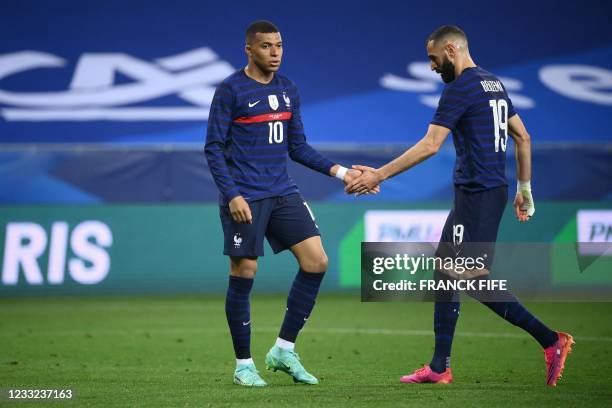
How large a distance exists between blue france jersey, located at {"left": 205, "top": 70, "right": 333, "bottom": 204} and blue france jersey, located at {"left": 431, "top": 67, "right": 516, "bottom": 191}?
0.94 meters

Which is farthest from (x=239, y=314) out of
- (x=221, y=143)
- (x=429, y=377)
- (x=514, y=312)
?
(x=514, y=312)

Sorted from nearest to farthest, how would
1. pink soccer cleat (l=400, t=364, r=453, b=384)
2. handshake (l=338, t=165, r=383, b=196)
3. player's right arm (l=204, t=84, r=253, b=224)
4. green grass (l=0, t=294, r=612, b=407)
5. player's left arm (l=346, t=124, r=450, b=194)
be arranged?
green grass (l=0, t=294, r=612, b=407) → player's right arm (l=204, t=84, r=253, b=224) → player's left arm (l=346, t=124, r=450, b=194) → pink soccer cleat (l=400, t=364, r=453, b=384) → handshake (l=338, t=165, r=383, b=196)

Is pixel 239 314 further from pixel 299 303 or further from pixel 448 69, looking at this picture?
pixel 448 69

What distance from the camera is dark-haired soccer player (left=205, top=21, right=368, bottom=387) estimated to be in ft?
21.0

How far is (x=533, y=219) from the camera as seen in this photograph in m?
13.7

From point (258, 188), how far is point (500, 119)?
1.47 m

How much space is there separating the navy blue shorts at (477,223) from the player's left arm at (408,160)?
309 mm

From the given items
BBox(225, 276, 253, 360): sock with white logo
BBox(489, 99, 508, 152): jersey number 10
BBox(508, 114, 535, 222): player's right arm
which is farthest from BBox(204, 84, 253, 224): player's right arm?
BBox(508, 114, 535, 222): player's right arm

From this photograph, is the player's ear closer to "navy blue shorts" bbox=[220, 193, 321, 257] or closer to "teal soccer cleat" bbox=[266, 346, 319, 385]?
"navy blue shorts" bbox=[220, 193, 321, 257]

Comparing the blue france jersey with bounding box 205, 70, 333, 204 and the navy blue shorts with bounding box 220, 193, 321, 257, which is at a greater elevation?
the blue france jersey with bounding box 205, 70, 333, 204

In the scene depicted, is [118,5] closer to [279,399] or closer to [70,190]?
[70,190]

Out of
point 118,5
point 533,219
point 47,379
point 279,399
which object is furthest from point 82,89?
point 279,399

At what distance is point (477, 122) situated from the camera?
6.39 m

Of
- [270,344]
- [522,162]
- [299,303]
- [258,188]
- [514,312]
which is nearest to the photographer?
[514,312]
